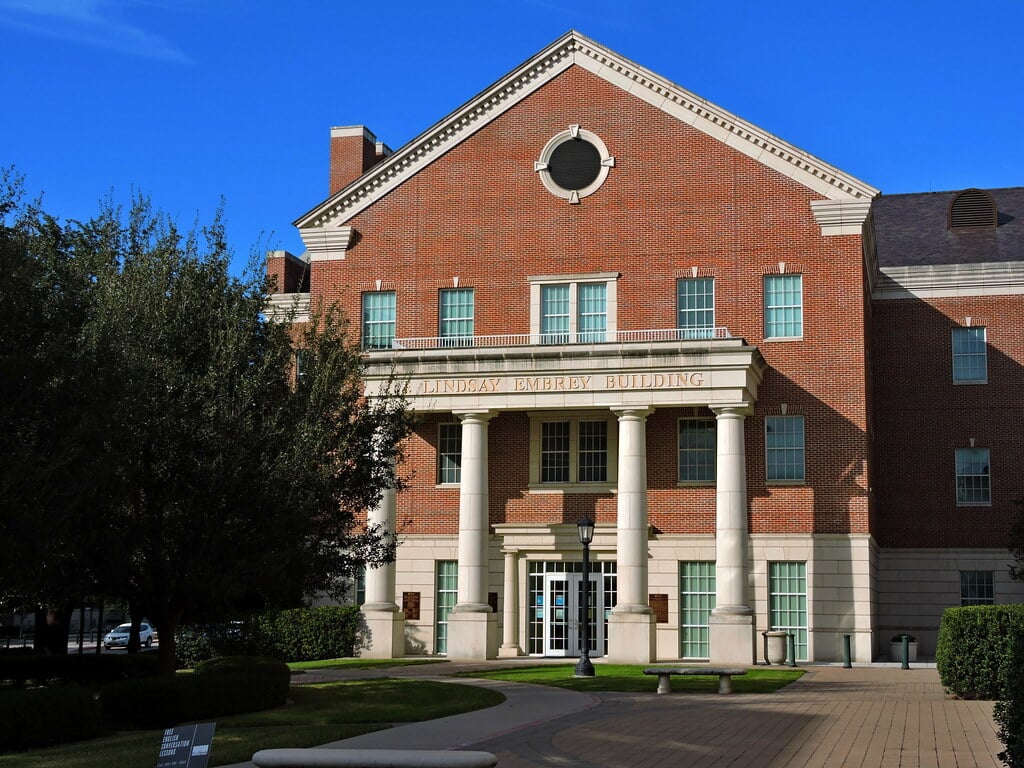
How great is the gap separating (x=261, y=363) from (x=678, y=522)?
62.8 feet

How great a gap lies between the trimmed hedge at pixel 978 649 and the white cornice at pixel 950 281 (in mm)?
21873

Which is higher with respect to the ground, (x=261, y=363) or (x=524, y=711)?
(x=261, y=363)

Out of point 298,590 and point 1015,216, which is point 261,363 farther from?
point 1015,216

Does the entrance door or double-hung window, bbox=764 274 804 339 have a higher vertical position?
double-hung window, bbox=764 274 804 339

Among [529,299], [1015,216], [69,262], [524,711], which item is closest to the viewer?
[524,711]

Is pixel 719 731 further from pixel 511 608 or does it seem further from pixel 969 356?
pixel 969 356

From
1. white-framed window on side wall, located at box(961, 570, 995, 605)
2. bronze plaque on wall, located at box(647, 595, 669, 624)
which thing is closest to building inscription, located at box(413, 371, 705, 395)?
bronze plaque on wall, located at box(647, 595, 669, 624)

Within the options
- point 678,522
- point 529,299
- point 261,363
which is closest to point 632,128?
point 529,299

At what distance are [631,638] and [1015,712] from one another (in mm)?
24636

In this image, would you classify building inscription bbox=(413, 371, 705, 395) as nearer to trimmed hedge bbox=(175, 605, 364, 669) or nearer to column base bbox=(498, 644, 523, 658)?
trimmed hedge bbox=(175, 605, 364, 669)

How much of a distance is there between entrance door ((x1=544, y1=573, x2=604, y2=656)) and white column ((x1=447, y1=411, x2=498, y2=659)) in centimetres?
214

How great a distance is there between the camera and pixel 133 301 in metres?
23.0

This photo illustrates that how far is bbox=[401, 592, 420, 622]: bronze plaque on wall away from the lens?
41.8m

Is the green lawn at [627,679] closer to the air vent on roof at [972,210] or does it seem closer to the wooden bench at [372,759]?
the wooden bench at [372,759]
